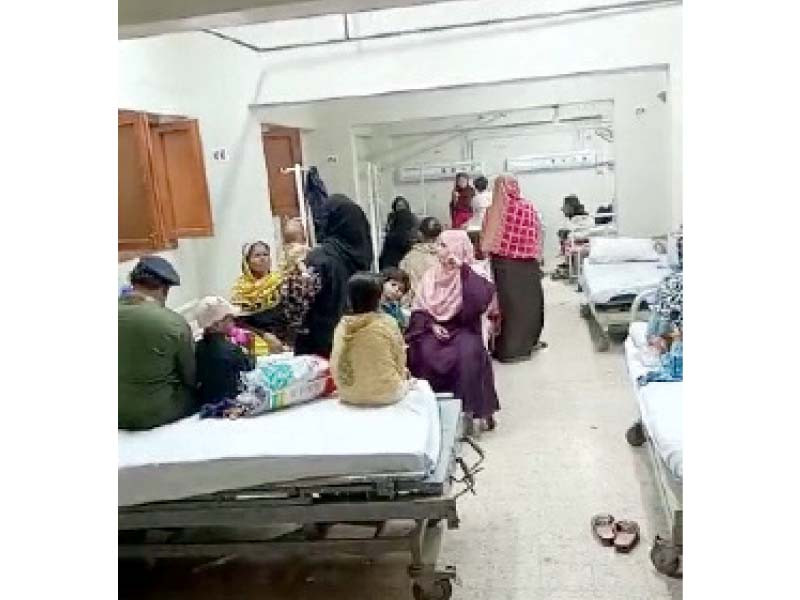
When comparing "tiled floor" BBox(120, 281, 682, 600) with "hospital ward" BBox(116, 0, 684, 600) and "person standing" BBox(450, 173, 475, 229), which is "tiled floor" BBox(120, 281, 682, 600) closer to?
"hospital ward" BBox(116, 0, 684, 600)

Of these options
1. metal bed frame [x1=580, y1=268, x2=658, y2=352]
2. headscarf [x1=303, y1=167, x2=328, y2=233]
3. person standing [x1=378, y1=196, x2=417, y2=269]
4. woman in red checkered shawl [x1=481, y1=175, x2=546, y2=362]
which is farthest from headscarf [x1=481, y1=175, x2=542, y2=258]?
headscarf [x1=303, y1=167, x2=328, y2=233]

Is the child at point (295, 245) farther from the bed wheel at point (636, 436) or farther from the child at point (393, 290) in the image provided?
the bed wheel at point (636, 436)

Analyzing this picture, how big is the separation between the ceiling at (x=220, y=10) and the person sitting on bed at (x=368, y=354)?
1.07 metres

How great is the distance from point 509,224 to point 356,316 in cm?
317

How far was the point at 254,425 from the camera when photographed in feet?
10.3

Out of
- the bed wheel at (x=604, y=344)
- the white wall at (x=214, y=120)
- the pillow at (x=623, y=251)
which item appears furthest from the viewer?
the pillow at (x=623, y=251)

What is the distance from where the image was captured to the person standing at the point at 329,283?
4.41 m

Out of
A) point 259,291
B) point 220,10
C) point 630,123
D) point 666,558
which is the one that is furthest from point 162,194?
point 630,123

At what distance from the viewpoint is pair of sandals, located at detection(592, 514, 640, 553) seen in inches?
129

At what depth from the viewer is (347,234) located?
4.57 metres

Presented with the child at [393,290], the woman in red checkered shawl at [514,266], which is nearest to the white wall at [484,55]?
the woman in red checkered shawl at [514,266]

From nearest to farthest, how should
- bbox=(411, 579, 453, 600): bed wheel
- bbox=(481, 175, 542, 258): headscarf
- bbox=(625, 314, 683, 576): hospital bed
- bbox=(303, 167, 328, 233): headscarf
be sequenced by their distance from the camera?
bbox=(625, 314, 683, 576): hospital bed, bbox=(411, 579, 453, 600): bed wheel, bbox=(303, 167, 328, 233): headscarf, bbox=(481, 175, 542, 258): headscarf
